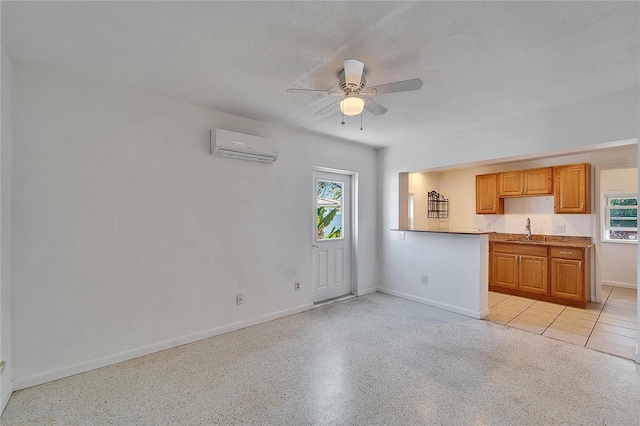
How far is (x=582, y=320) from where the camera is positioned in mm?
3484

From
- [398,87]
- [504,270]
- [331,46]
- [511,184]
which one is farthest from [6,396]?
[511,184]

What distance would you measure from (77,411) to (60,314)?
784mm

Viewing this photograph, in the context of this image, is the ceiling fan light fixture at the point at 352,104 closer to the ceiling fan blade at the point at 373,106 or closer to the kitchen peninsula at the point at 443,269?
the ceiling fan blade at the point at 373,106

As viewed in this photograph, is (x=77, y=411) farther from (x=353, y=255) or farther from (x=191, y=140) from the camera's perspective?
(x=353, y=255)

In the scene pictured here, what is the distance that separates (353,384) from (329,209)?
101 inches

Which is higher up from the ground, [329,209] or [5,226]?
[329,209]

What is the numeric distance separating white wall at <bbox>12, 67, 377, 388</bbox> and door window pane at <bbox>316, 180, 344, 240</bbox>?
0.67 metres

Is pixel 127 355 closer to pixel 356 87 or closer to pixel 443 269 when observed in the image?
pixel 356 87

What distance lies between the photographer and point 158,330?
108 inches

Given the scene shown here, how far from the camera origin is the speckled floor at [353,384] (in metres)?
1.85

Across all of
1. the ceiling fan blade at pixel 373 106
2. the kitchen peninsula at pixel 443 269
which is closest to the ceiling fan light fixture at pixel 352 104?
the ceiling fan blade at pixel 373 106

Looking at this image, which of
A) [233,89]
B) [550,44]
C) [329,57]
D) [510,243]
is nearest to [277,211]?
[233,89]

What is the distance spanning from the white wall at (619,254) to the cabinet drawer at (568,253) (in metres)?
1.42

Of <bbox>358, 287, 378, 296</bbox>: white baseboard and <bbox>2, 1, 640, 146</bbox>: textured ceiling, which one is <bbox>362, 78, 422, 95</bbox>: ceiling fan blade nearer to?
<bbox>2, 1, 640, 146</bbox>: textured ceiling
